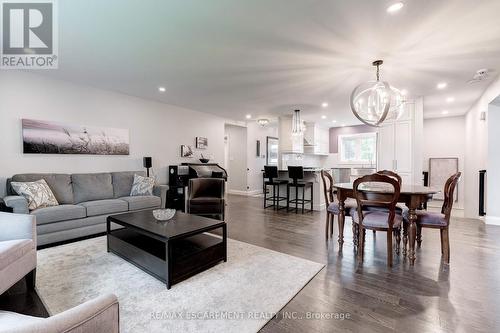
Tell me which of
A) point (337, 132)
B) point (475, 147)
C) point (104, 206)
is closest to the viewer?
point (104, 206)

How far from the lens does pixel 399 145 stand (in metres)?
5.20

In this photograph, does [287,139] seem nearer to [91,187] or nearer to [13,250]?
[91,187]

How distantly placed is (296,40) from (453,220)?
15.5 feet

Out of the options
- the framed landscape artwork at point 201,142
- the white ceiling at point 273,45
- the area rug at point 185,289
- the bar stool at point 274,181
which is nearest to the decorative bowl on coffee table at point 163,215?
the area rug at point 185,289

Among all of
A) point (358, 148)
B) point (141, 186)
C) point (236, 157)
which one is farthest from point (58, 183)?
point (358, 148)

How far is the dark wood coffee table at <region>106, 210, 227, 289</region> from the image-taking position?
220cm

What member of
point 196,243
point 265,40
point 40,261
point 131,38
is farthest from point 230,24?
point 40,261

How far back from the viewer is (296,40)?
2.71 meters

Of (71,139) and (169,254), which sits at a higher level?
(71,139)

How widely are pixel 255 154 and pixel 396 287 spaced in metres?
6.78

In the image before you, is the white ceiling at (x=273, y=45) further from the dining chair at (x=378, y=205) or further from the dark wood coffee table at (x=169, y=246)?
the dark wood coffee table at (x=169, y=246)

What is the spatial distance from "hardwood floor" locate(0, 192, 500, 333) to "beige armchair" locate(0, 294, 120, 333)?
116 cm

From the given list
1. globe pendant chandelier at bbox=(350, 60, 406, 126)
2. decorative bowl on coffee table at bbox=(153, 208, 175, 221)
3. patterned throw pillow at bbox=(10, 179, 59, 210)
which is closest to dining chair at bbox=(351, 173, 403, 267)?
globe pendant chandelier at bbox=(350, 60, 406, 126)

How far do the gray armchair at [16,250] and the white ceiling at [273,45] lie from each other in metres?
1.97
